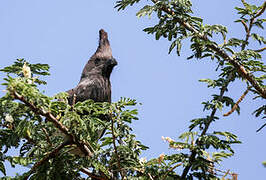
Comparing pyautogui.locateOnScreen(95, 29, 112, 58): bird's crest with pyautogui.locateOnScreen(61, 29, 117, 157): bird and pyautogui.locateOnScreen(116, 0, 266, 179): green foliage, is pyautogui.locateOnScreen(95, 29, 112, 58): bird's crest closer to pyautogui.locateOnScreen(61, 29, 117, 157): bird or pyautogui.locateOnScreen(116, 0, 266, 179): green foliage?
pyautogui.locateOnScreen(61, 29, 117, 157): bird

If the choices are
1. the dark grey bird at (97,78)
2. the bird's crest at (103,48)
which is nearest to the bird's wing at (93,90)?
the dark grey bird at (97,78)

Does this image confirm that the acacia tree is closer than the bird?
Yes

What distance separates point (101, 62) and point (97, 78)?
0.23m

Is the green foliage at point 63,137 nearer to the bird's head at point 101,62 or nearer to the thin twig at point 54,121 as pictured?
the thin twig at point 54,121

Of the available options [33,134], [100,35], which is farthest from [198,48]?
[100,35]

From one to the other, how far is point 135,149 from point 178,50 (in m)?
0.60

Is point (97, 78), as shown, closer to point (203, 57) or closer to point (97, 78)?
point (97, 78)

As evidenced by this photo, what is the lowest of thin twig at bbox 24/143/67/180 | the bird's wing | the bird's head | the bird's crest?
thin twig at bbox 24/143/67/180

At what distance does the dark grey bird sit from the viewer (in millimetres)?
4207

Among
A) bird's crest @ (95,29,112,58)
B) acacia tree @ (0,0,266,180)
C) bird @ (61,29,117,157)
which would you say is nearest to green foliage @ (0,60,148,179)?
acacia tree @ (0,0,266,180)

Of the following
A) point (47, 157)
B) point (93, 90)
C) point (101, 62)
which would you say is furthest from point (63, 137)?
point (101, 62)

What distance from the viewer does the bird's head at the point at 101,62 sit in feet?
14.6

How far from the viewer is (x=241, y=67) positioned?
232 centimetres

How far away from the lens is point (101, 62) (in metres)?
4.52
